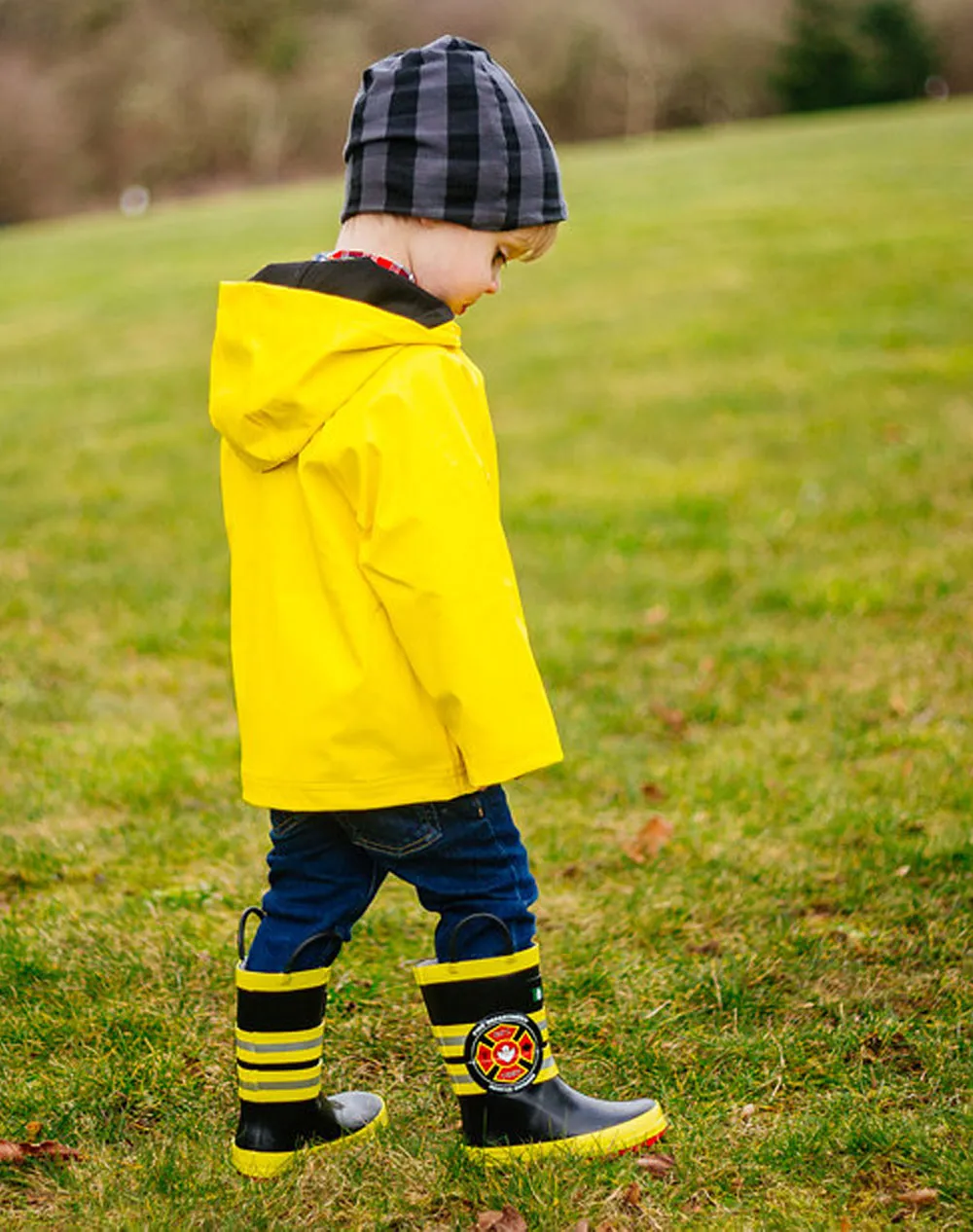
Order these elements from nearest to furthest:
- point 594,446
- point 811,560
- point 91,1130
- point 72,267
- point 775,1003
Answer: point 91,1130
point 775,1003
point 811,560
point 594,446
point 72,267

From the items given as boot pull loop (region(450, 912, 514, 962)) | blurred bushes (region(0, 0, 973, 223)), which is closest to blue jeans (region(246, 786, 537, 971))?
boot pull loop (region(450, 912, 514, 962))

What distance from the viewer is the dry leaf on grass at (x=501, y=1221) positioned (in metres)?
2.57

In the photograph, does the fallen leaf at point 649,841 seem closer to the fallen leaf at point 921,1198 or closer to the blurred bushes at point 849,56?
the fallen leaf at point 921,1198

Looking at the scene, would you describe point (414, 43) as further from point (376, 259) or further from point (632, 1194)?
point (632, 1194)

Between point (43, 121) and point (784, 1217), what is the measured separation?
1828 inches

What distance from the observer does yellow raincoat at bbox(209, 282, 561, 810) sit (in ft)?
8.14

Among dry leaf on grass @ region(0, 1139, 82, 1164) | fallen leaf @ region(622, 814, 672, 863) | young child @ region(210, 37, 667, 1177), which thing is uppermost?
young child @ region(210, 37, 667, 1177)

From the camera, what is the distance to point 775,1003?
134 inches

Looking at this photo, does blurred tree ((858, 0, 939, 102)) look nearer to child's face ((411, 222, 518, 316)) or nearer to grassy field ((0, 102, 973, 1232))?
grassy field ((0, 102, 973, 1232))

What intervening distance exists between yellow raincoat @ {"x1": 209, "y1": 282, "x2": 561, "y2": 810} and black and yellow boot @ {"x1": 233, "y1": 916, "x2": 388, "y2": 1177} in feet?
1.22

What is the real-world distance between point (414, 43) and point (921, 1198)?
4482 cm

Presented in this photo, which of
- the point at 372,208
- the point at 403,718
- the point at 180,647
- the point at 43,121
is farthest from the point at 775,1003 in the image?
the point at 43,121

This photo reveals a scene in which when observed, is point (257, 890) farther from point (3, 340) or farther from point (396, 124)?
point (3, 340)

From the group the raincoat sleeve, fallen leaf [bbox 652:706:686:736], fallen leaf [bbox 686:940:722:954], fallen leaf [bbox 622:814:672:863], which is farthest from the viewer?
fallen leaf [bbox 652:706:686:736]
